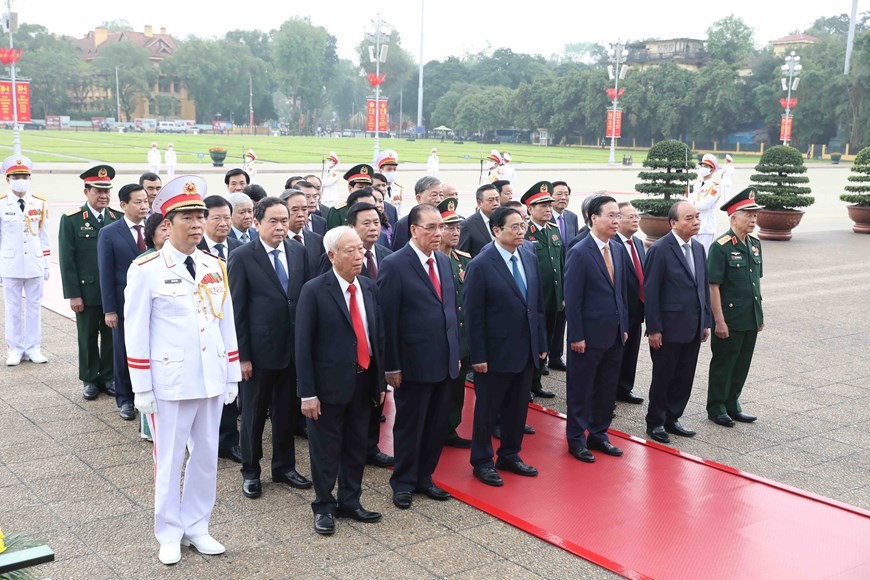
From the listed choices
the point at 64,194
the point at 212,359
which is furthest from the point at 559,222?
the point at 64,194

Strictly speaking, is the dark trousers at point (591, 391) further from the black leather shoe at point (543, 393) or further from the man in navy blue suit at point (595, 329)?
the black leather shoe at point (543, 393)

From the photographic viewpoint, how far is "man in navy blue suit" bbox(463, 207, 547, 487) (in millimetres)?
5180

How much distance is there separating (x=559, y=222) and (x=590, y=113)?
66941 mm

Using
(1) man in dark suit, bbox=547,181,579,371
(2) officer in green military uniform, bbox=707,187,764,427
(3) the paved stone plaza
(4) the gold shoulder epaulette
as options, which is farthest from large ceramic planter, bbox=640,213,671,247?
(4) the gold shoulder epaulette

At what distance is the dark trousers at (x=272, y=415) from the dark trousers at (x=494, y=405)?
45.0 inches

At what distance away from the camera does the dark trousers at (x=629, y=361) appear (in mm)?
7121

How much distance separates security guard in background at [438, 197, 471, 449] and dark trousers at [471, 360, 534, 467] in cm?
21

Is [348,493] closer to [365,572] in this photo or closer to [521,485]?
[365,572]

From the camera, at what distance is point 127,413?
6270 millimetres

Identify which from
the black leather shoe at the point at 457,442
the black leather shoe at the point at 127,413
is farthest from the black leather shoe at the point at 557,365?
the black leather shoe at the point at 127,413

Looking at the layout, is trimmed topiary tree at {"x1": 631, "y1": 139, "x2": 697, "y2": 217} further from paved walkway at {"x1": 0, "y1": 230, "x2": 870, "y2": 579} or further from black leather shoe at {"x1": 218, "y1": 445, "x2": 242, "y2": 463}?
black leather shoe at {"x1": 218, "y1": 445, "x2": 242, "y2": 463}

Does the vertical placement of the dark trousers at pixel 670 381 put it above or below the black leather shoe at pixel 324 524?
above

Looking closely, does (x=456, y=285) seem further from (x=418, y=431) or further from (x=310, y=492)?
(x=310, y=492)

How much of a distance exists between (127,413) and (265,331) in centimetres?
198
